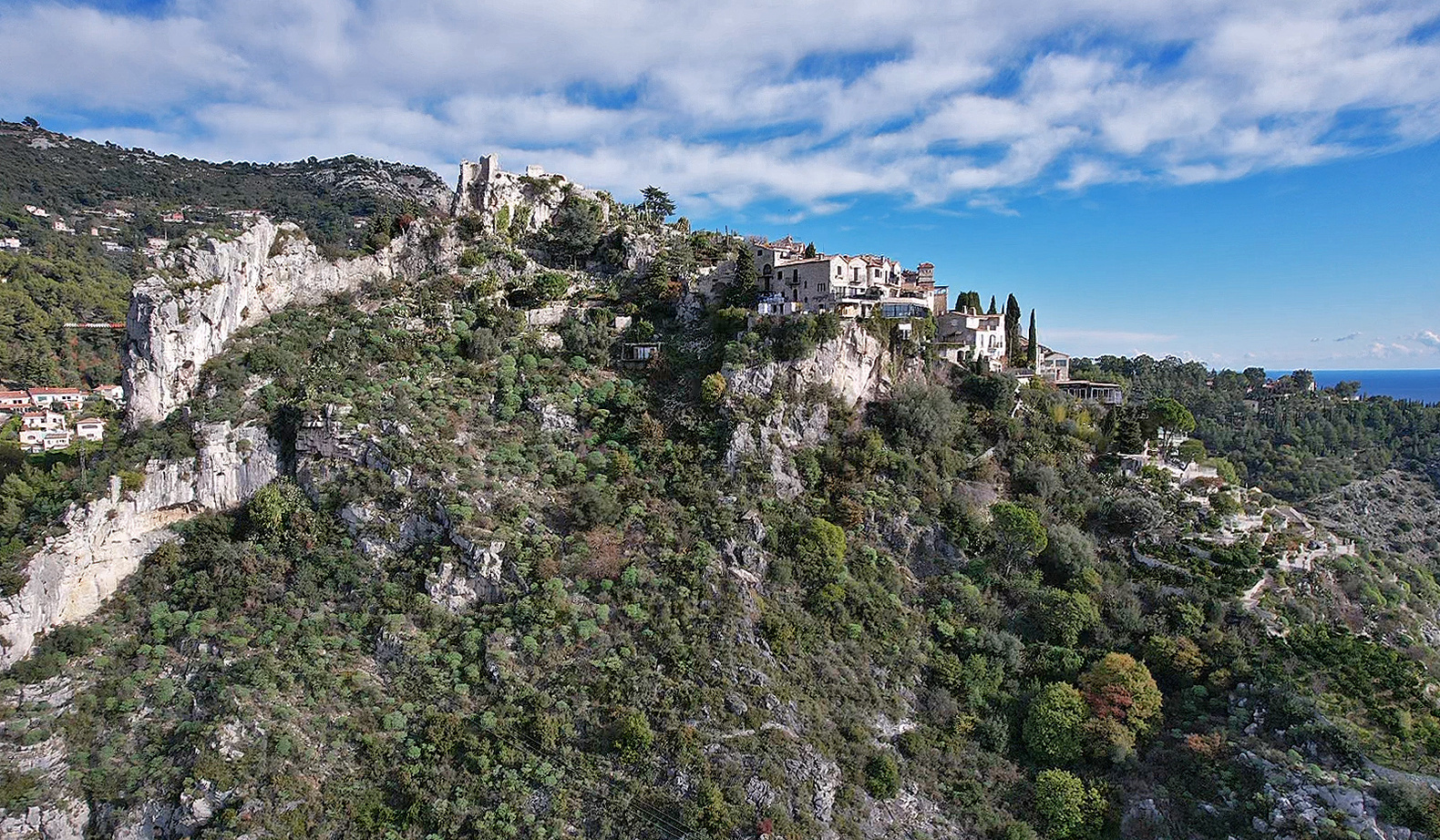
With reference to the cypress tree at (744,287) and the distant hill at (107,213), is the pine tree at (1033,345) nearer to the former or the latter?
the cypress tree at (744,287)

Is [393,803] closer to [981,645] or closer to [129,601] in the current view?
[129,601]

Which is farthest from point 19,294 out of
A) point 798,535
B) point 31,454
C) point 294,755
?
point 798,535

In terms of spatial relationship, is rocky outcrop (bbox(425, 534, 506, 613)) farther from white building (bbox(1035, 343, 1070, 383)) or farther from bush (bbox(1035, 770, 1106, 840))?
white building (bbox(1035, 343, 1070, 383))

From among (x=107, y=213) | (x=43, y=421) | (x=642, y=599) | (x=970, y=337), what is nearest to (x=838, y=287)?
(x=970, y=337)

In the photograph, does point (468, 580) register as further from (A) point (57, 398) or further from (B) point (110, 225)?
(B) point (110, 225)

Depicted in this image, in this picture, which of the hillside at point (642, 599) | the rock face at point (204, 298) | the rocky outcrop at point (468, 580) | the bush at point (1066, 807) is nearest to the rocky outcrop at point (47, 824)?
the hillside at point (642, 599)

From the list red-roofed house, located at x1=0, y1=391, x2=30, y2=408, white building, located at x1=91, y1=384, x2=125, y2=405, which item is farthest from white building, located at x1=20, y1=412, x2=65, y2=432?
white building, located at x1=91, y1=384, x2=125, y2=405
